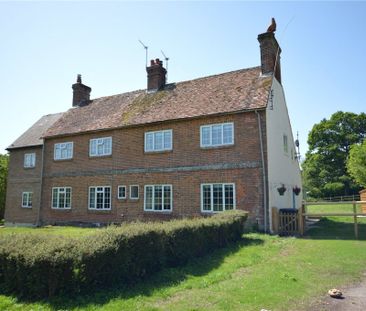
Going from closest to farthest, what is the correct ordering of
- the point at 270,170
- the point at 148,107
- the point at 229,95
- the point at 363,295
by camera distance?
the point at 363,295
the point at 270,170
the point at 229,95
the point at 148,107

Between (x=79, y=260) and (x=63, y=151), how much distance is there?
819 inches

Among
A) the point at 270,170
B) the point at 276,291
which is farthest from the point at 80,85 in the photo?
the point at 276,291

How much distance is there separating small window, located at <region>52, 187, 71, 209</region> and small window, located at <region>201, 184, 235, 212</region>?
→ 11.9 m

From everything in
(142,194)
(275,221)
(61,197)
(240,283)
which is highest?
(142,194)

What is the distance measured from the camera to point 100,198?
76.6ft

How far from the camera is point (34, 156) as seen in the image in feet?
94.7

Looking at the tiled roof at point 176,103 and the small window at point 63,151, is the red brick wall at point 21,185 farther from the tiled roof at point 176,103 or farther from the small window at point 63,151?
the tiled roof at point 176,103

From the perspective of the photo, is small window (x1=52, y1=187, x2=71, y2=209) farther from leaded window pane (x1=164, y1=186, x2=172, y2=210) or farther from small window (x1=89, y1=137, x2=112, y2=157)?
leaded window pane (x1=164, y1=186, x2=172, y2=210)

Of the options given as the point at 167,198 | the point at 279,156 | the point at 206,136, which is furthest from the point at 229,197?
the point at 279,156

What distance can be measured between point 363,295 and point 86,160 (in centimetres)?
2087

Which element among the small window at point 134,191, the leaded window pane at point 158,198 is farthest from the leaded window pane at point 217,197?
the small window at point 134,191

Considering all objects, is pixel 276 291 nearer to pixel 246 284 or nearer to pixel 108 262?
pixel 246 284

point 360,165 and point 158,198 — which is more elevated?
point 360,165

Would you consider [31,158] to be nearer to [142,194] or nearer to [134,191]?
[134,191]
